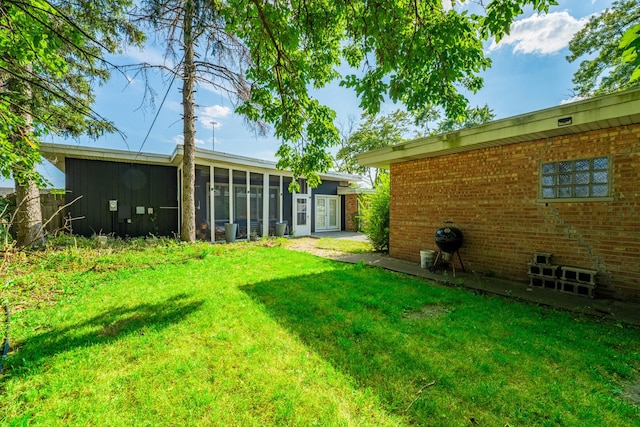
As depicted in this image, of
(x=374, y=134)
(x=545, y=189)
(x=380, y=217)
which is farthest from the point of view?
(x=374, y=134)

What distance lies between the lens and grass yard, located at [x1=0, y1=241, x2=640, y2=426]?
1.88 metres

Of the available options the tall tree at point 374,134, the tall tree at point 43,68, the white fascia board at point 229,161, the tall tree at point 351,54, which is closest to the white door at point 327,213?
the white fascia board at point 229,161

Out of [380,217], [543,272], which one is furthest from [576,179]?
[380,217]

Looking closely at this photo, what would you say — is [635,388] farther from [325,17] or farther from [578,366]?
[325,17]

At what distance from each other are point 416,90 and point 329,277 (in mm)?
3812

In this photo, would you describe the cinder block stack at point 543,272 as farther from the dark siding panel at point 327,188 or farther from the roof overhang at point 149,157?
the dark siding panel at point 327,188

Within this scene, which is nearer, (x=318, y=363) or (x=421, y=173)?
(x=318, y=363)

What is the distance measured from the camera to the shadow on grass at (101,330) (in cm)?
252

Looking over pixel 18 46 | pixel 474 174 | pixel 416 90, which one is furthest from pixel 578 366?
pixel 18 46

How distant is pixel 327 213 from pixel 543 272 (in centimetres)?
1099

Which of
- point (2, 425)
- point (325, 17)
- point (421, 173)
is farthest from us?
point (421, 173)

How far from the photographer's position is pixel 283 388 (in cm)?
212

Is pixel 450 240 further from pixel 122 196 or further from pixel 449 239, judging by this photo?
pixel 122 196

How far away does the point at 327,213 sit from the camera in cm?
1493
